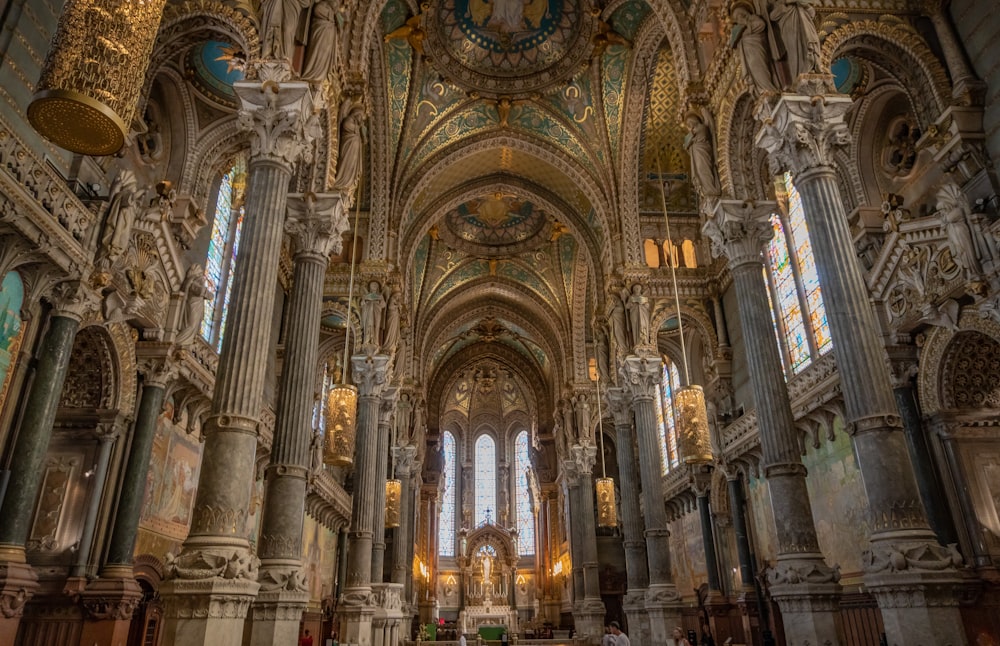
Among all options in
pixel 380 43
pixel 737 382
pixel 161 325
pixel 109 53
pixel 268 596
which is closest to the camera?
pixel 109 53

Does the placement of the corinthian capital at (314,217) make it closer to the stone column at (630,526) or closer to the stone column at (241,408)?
the stone column at (241,408)

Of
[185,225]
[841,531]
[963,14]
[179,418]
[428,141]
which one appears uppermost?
[428,141]

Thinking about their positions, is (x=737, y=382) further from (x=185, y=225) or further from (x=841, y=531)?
(x=185, y=225)

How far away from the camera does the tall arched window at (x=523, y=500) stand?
1555 inches

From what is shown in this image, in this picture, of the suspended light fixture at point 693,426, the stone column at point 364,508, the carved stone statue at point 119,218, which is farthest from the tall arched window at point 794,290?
the carved stone statue at point 119,218

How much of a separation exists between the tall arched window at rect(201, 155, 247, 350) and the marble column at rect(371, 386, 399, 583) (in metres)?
4.53

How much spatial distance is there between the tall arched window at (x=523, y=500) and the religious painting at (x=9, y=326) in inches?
1268

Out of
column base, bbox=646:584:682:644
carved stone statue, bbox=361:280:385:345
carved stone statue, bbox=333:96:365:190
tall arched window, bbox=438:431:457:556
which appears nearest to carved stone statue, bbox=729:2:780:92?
carved stone statue, bbox=333:96:365:190

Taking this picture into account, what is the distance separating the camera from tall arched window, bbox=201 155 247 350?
14.3 metres

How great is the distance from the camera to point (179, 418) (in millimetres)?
12758

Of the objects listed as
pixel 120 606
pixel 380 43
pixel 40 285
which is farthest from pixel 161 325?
pixel 380 43

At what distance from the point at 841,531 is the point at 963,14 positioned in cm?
934

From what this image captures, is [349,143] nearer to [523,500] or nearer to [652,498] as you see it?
[652,498]

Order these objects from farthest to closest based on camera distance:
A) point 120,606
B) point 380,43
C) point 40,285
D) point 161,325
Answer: point 380,43 → point 161,325 → point 120,606 → point 40,285
